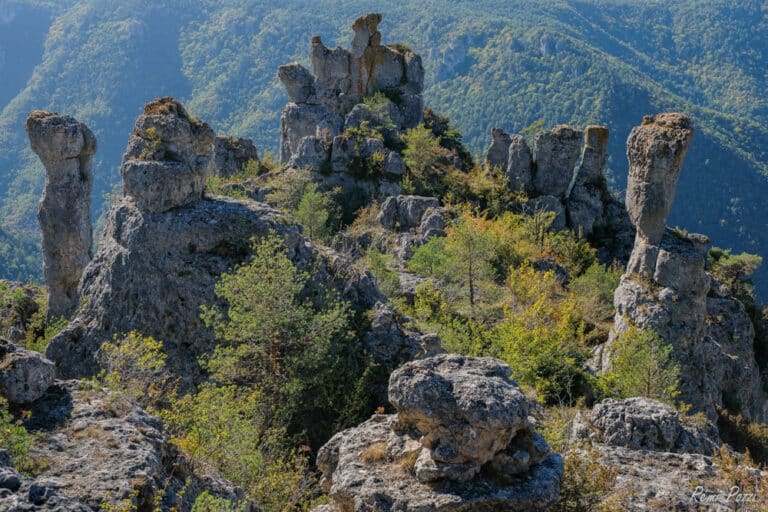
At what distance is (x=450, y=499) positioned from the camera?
815 centimetres

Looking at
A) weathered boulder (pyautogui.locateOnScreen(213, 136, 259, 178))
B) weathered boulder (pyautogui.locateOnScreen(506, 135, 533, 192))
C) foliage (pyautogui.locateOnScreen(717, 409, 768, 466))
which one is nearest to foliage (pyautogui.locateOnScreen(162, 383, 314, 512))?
foliage (pyautogui.locateOnScreen(717, 409, 768, 466))

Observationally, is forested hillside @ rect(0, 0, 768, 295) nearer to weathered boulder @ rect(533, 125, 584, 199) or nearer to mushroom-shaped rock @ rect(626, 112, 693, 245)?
weathered boulder @ rect(533, 125, 584, 199)

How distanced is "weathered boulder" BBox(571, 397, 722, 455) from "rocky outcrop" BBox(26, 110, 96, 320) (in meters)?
18.3

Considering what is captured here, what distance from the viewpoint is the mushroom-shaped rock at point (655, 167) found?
2033 centimetres

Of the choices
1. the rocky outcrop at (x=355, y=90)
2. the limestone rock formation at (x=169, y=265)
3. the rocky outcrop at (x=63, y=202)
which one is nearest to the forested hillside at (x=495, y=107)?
the rocky outcrop at (x=355, y=90)

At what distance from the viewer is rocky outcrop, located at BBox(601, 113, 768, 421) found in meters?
20.5

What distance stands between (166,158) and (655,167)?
1442 cm

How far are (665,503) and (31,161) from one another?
6889 inches

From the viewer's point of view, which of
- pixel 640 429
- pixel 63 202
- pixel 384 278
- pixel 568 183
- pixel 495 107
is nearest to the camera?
pixel 640 429

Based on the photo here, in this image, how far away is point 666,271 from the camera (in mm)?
20766

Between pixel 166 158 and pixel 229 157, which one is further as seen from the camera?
pixel 229 157

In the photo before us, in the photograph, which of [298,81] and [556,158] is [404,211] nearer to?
[556,158]

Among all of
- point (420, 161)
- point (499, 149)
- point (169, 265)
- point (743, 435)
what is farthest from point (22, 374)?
point (499, 149)

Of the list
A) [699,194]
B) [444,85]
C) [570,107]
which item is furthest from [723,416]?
[444,85]
